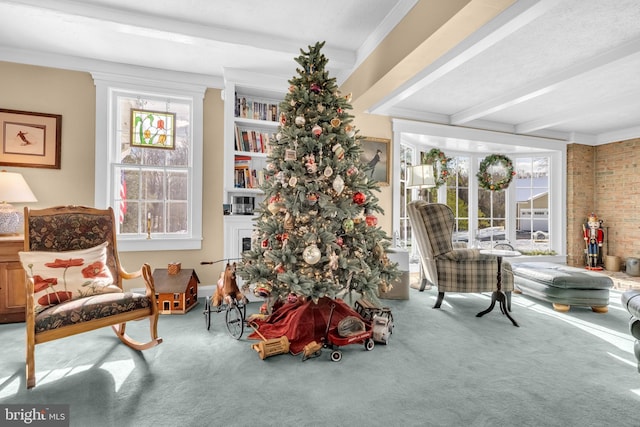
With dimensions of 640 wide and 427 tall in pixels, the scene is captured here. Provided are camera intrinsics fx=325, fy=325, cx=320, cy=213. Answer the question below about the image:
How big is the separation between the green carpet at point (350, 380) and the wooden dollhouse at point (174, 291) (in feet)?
1.21

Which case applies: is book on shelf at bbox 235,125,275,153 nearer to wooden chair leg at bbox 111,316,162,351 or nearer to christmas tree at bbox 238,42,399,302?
christmas tree at bbox 238,42,399,302

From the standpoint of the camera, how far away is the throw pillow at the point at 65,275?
2031mm

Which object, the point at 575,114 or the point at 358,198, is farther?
the point at 575,114

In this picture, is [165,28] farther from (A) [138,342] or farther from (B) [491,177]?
(B) [491,177]

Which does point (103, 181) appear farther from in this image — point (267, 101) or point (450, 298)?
point (450, 298)

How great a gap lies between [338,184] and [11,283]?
2.95 metres

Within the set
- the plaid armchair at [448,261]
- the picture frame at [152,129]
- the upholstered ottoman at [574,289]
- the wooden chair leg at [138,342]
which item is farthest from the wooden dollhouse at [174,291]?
the upholstered ottoman at [574,289]

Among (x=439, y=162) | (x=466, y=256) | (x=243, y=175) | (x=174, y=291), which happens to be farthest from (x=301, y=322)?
(x=439, y=162)

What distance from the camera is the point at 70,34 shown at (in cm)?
295

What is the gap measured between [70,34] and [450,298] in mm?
4691

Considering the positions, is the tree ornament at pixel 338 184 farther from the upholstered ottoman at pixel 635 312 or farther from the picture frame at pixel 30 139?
the picture frame at pixel 30 139

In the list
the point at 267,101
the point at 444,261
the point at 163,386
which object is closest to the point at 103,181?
the point at 267,101

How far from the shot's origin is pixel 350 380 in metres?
1.92

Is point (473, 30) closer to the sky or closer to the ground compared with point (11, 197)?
closer to the sky
